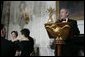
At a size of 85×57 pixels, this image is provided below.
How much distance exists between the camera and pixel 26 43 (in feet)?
13.1

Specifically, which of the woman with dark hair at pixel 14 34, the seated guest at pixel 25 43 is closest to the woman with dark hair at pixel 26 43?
the seated guest at pixel 25 43

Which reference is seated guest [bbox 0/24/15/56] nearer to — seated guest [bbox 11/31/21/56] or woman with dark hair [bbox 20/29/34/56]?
seated guest [bbox 11/31/21/56]

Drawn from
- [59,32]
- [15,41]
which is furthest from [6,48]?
[59,32]

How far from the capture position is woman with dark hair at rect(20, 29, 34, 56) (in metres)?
3.91

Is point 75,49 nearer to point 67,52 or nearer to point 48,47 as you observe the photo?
point 67,52

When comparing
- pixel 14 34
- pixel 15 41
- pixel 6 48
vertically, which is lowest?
pixel 6 48

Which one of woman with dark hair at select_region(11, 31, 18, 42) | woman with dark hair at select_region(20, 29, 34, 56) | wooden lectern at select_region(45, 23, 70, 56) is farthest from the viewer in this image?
woman with dark hair at select_region(11, 31, 18, 42)

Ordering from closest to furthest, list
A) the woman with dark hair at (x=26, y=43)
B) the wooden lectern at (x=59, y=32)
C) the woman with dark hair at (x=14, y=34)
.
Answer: the wooden lectern at (x=59, y=32), the woman with dark hair at (x=26, y=43), the woman with dark hair at (x=14, y=34)

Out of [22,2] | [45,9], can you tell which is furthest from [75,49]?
[22,2]

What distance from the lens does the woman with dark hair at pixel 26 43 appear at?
391 centimetres

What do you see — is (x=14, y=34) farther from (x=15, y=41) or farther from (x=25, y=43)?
(x=25, y=43)

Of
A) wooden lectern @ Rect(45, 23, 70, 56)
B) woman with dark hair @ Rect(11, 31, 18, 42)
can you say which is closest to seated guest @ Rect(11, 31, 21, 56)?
woman with dark hair @ Rect(11, 31, 18, 42)

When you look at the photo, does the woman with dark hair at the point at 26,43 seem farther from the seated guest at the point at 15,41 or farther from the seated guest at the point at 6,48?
the seated guest at the point at 6,48

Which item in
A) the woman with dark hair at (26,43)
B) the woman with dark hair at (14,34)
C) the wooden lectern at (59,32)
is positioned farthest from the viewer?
the woman with dark hair at (14,34)
